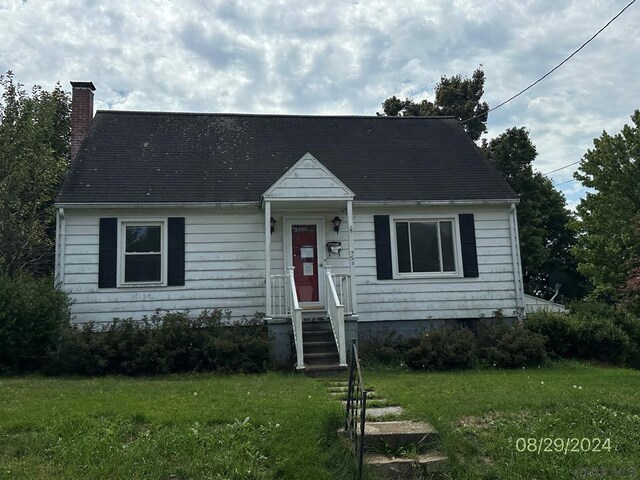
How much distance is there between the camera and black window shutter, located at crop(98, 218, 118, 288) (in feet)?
39.0

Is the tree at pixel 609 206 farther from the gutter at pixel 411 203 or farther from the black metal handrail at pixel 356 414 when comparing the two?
the black metal handrail at pixel 356 414

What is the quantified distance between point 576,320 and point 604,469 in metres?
8.69

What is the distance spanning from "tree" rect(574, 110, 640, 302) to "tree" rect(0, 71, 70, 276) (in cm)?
2190

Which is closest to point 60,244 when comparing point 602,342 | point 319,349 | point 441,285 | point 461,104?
point 319,349

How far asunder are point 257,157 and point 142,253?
3.91 meters

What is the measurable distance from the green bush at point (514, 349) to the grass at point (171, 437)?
5.85 metres

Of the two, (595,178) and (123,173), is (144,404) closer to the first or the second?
(123,173)

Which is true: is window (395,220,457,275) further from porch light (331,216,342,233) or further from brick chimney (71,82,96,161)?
brick chimney (71,82,96,161)

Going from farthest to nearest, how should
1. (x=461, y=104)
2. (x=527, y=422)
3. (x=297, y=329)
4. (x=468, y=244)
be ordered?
(x=461, y=104) < (x=468, y=244) < (x=297, y=329) < (x=527, y=422)

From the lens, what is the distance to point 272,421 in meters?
5.64

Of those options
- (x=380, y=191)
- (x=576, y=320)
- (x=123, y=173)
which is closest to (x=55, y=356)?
(x=123, y=173)

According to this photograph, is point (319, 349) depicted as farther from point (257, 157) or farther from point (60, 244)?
point (60, 244)

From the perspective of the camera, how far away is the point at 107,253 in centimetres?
1198

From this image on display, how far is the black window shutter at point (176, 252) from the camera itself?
12.1m
